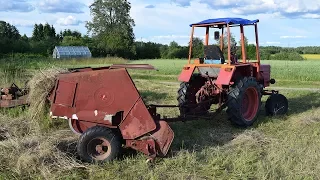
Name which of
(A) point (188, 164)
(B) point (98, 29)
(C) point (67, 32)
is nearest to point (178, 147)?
(A) point (188, 164)

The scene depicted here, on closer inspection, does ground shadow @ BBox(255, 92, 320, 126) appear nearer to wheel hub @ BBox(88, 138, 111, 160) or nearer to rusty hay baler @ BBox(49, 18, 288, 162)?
rusty hay baler @ BBox(49, 18, 288, 162)

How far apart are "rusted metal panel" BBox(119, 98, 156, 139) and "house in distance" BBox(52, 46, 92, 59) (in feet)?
135

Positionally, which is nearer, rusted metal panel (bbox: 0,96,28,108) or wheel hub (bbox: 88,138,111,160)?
wheel hub (bbox: 88,138,111,160)

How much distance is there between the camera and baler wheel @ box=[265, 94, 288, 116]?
8.99 meters

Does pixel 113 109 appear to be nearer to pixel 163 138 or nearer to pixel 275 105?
pixel 163 138

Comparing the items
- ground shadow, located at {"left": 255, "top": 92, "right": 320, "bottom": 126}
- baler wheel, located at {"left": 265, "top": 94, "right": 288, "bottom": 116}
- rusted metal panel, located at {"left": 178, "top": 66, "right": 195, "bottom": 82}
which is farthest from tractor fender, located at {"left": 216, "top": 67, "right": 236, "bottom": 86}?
baler wheel, located at {"left": 265, "top": 94, "right": 288, "bottom": 116}

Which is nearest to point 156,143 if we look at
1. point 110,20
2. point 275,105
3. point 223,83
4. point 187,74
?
point 223,83

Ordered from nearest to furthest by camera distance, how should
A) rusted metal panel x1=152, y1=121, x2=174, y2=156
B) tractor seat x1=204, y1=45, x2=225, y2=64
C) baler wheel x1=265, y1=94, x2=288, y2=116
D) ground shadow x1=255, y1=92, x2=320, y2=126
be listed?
rusted metal panel x1=152, y1=121, x2=174, y2=156 < tractor seat x1=204, y1=45, x2=225, y2=64 < ground shadow x1=255, y1=92, x2=320, y2=126 < baler wheel x1=265, y1=94, x2=288, y2=116

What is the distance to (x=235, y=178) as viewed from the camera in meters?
4.61

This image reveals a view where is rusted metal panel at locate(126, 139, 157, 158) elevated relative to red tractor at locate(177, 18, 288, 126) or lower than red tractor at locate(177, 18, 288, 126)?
lower

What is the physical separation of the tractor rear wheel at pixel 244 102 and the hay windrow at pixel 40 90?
3.38m

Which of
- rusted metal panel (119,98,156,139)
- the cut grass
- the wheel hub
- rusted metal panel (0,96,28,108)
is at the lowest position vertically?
the cut grass

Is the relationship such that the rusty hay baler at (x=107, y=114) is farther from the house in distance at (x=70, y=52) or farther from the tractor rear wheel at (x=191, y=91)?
the house in distance at (x=70, y=52)

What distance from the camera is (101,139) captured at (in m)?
5.22
